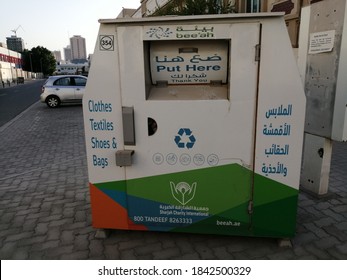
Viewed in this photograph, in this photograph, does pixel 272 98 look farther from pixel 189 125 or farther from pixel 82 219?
pixel 82 219

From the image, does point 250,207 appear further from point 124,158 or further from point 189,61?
point 189,61

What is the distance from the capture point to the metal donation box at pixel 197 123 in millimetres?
2357

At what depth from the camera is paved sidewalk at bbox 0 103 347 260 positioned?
270 centimetres

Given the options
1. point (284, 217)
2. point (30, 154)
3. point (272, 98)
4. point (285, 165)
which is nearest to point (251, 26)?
point (272, 98)

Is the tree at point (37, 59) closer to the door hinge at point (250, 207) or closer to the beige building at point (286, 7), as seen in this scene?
the beige building at point (286, 7)

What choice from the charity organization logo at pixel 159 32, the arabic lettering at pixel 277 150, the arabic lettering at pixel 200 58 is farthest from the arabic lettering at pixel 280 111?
the charity organization logo at pixel 159 32

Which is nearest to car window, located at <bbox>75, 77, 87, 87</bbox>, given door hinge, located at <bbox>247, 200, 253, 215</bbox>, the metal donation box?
the metal donation box

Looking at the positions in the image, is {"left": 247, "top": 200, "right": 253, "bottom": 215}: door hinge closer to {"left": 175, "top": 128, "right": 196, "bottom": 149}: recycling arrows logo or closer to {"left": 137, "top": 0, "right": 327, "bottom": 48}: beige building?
{"left": 175, "top": 128, "right": 196, "bottom": 149}: recycling arrows logo

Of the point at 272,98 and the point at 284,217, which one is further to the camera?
the point at 284,217

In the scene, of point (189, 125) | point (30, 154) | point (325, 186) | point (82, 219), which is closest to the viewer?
point (189, 125)

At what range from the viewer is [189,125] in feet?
8.17

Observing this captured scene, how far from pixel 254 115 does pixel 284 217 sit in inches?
38.4

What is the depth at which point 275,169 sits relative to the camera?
253 centimetres

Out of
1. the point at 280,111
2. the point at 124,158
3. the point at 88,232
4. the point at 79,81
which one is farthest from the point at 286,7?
the point at 79,81
